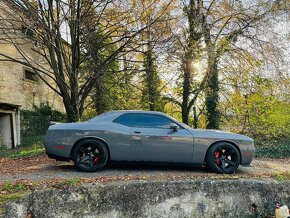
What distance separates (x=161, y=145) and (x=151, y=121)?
660 mm

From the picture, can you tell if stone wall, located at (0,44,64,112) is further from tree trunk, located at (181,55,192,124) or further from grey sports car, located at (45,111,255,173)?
grey sports car, located at (45,111,255,173)

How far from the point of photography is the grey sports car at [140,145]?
678 cm

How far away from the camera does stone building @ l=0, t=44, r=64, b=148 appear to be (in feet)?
55.4

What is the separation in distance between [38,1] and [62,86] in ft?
10.9

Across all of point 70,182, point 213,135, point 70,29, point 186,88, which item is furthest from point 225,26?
point 70,182

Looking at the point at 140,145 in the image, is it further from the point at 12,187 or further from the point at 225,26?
the point at 225,26

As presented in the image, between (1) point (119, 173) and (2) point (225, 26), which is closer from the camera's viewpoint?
(1) point (119, 173)

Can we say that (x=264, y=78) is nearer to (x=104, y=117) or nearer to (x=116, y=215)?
(x=104, y=117)

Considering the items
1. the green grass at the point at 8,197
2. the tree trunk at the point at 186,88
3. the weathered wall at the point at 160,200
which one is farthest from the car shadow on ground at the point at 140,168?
the tree trunk at the point at 186,88

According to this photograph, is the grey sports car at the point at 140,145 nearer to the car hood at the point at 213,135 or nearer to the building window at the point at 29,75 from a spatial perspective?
the car hood at the point at 213,135

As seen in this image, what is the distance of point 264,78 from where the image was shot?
14.4 metres

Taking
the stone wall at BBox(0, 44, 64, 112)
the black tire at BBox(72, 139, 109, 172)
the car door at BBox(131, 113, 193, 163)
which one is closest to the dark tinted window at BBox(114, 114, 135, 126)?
the car door at BBox(131, 113, 193, 163)

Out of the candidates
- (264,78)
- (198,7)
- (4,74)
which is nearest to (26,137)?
(4,74)

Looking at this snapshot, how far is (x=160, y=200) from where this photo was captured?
5785mm
